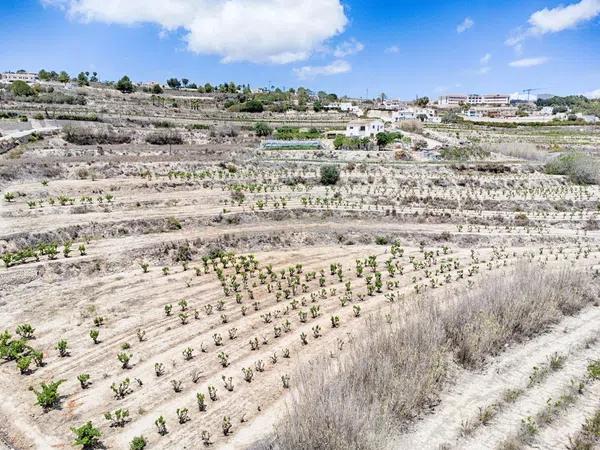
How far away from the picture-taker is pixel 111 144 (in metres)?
46.1

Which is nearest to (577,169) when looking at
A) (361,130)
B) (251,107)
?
(361,130)

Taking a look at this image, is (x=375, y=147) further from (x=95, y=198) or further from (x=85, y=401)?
(x=85, y=401)

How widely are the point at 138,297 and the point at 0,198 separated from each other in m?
15.2

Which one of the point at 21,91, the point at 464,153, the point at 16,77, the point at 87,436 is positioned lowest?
the point at 87,436

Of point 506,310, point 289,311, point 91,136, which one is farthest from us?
point 91,136

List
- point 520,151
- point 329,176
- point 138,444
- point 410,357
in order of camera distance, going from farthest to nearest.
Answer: point 520,151, point 329,176, point 410,357, point 138,444

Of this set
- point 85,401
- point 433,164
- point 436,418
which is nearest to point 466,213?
point 433,164

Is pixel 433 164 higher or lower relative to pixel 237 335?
higher

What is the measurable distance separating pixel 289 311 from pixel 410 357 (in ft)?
18.6

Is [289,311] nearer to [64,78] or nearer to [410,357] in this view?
[410,357]

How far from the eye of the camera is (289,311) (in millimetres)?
14492

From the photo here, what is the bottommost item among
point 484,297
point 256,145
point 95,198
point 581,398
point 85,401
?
point 581,398

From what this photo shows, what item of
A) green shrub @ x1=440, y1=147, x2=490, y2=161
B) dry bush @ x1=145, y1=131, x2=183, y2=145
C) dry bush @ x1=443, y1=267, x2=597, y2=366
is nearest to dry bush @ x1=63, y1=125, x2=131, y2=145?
dry bush @ x1=145, y1=131, x2=183, y2=145

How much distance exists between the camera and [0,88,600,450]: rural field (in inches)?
348
